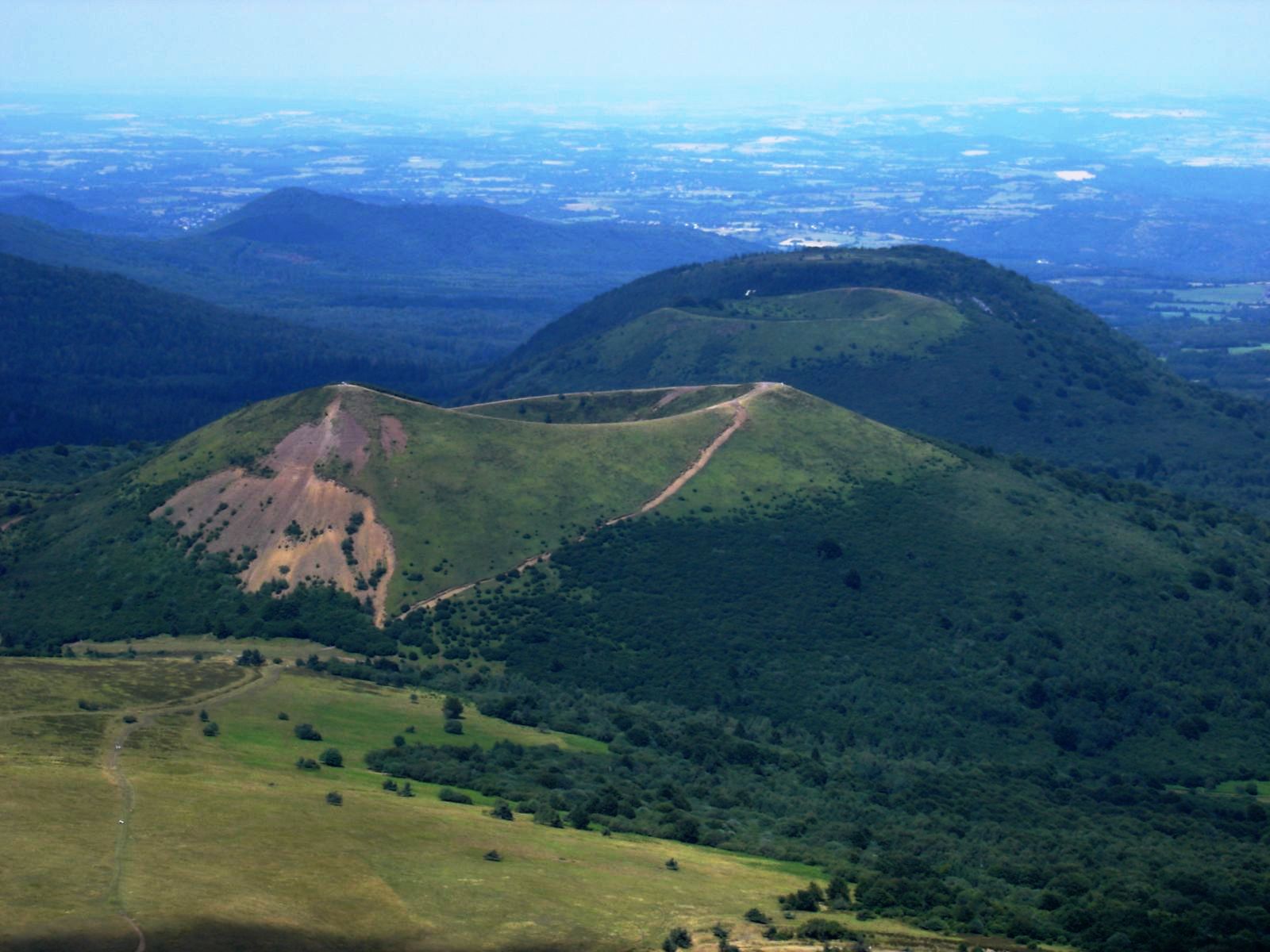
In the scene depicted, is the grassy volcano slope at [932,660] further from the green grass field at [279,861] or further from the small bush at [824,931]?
the green grass field at [279,861]

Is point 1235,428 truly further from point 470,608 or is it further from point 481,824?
point 481,824

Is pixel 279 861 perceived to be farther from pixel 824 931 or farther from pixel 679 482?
pixel 679 482

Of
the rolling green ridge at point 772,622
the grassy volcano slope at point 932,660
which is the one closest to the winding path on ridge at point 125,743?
the rolling green ridge at point 772,622

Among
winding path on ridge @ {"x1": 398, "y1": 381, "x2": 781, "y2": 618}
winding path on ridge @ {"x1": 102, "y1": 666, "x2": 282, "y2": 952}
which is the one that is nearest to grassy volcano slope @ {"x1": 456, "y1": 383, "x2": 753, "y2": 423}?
winding path on ridge @ {"x1": 398, "y1": 381, "x2": 781, "y2": 618}

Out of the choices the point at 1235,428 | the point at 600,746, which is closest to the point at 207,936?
the point at 600,746

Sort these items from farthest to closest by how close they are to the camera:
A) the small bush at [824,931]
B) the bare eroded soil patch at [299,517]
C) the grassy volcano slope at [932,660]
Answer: the bare eroded soil patch at [299,517]
the grassy volcano slope at [932,660]
the small bush at [824,931]

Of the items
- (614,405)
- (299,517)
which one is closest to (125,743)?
(299,517)

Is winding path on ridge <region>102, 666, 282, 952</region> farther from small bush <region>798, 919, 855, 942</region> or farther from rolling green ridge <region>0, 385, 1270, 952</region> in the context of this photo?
small bush <region>798, 919, 855, 942</region>
